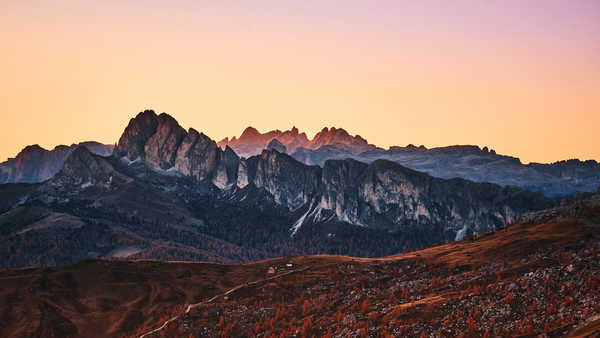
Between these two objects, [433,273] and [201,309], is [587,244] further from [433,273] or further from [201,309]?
[201,309]

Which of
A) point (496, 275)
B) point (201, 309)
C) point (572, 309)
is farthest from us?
point (201, 309)

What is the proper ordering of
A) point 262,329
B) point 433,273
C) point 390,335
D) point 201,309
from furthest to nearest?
1. point 201,309
2. point 433,273
3. point 262,329
4. point 390,335

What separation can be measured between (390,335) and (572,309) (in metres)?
36.2

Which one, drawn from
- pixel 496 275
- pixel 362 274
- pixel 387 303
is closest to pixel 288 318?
pixel 387 303

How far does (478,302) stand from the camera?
124m

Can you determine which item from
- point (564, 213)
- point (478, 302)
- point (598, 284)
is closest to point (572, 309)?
point (598, 284)

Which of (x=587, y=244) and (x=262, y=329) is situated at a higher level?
(x=587, y=244)

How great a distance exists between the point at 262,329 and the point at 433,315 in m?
54.7

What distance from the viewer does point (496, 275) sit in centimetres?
14375

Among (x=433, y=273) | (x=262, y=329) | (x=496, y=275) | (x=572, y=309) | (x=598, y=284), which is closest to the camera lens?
(x=572, y=309)

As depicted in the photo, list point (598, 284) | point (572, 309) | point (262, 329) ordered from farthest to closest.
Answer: point (262, 329), point (598, 284), point (572, 309)

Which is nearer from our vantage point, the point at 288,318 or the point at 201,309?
the point at 288,318

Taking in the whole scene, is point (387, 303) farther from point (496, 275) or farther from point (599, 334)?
point (599, 334)

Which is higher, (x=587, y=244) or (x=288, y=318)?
(x=587, y=244)
